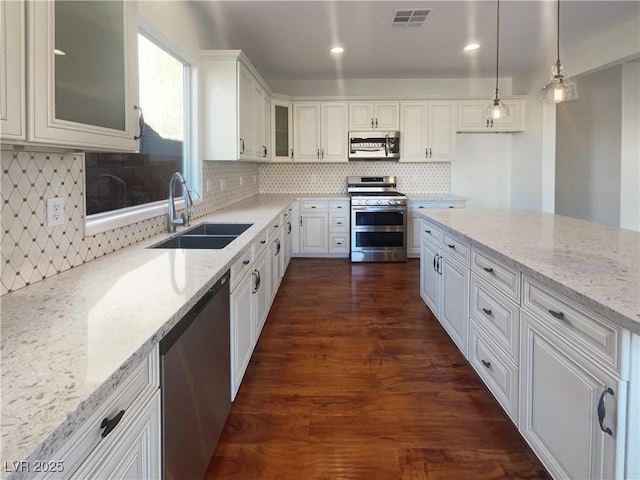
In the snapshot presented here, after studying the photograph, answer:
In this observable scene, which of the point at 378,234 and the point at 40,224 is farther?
the point at 378,234

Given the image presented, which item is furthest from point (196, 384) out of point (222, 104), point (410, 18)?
point (410, 18)

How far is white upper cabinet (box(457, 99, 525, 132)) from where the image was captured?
6.29 metres

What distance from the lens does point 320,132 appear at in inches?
253

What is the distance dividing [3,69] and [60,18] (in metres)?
0.32

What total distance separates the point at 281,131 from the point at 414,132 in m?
1.88

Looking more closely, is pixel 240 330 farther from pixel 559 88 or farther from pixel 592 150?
pixel 592 150

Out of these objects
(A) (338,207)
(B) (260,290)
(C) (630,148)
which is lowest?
(B) (260,290)

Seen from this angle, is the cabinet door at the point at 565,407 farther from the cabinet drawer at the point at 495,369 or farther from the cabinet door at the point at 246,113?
the cabinet door at the point at 246,113

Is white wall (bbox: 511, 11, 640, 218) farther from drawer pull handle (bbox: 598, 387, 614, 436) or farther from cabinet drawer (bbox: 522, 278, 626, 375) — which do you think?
drawer pull handle (bbox: 598, 387, 614, 436)

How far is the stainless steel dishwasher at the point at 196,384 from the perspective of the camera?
4.30 feet

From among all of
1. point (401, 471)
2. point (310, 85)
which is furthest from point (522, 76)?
point (401, 471)

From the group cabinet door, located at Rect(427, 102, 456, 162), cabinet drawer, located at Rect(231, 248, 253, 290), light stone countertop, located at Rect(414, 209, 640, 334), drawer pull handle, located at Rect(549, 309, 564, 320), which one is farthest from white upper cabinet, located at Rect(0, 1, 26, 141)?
cabinet door, located at Rect(427, 102, 456, 162)

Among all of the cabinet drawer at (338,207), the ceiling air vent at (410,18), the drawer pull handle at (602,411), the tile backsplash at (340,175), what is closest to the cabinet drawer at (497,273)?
the drawer pull handle at (602,411)

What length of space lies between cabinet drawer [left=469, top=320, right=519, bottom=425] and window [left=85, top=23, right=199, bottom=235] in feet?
6.57
